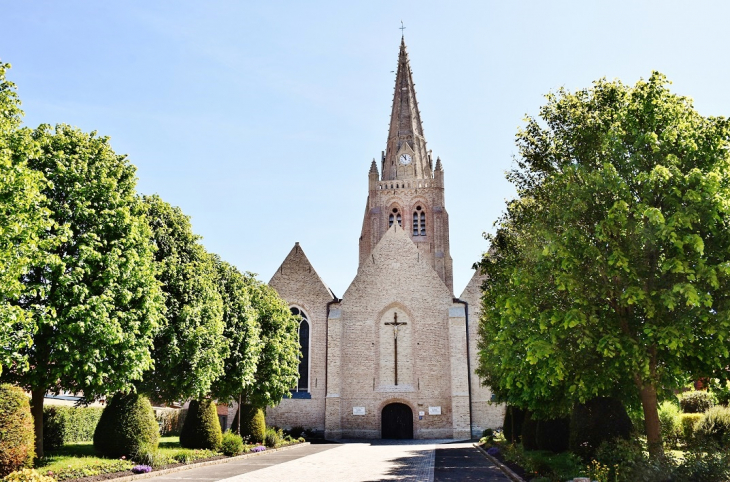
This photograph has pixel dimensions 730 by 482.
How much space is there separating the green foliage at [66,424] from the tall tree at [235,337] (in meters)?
5.38

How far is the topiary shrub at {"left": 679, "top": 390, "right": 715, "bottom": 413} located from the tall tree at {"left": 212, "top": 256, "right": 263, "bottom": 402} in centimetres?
2135

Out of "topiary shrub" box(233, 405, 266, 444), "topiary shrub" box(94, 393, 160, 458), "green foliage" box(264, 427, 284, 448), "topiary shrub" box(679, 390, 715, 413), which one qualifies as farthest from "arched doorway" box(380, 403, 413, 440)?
"topiary shrub" box(94, 393, 160, 458)

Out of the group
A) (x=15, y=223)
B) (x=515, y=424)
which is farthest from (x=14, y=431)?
(x=515, y=424)

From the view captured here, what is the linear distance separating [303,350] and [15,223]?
98.0 feet

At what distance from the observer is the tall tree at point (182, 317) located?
1953 cm

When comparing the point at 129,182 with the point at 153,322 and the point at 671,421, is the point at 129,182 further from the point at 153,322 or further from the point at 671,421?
the point at 671,421

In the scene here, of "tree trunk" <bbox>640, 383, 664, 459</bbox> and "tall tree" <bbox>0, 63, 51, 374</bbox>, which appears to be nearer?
"tall tree" <bbox>0, 63, 51, 374</bbox>

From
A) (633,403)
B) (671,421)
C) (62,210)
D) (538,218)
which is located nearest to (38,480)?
(62,210)

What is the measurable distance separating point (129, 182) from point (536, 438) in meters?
15.6

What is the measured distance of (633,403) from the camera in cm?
1686

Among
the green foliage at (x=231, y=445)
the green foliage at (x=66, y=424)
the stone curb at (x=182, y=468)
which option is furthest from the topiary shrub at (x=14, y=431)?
the green foliage at (x=231, y=445)

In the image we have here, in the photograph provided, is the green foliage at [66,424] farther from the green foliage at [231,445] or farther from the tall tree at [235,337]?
the green foliage at [231,445]

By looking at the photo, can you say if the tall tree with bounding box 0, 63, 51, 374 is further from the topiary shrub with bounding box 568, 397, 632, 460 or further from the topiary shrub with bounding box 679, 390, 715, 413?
the topiary shrub with bounding box 679, 390, 715, 413

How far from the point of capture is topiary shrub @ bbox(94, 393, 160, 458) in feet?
59.1
